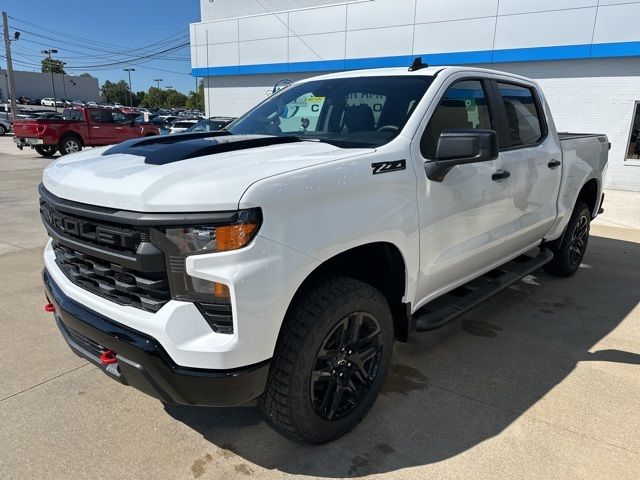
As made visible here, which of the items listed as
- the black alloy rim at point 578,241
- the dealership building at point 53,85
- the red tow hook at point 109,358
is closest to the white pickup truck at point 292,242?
the red tow hook at point 109,358

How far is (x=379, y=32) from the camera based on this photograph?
16.0m

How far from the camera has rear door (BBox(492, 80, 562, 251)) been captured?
3.69 m

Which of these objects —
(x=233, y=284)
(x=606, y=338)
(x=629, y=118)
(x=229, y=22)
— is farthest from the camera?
(x=229, y=22)

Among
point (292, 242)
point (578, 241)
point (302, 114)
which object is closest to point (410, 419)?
point (292, 242)

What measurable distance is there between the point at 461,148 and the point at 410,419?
155cm

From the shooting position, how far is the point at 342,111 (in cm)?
328

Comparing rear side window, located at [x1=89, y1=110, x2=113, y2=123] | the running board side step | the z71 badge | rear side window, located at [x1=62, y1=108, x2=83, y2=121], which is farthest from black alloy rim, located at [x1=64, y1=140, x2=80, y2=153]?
the z71 badge

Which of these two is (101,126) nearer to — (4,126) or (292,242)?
(292,242)

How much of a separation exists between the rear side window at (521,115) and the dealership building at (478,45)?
33.0 ft

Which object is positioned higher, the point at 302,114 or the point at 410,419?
the point at 302,114

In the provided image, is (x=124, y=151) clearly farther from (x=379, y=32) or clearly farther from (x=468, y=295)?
(x=379, y=32)

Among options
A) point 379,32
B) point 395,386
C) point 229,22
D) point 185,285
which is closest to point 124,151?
point 185,285

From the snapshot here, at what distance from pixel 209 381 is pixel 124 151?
4.66ft

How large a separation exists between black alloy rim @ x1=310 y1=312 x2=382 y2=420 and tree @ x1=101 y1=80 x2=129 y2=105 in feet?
387
